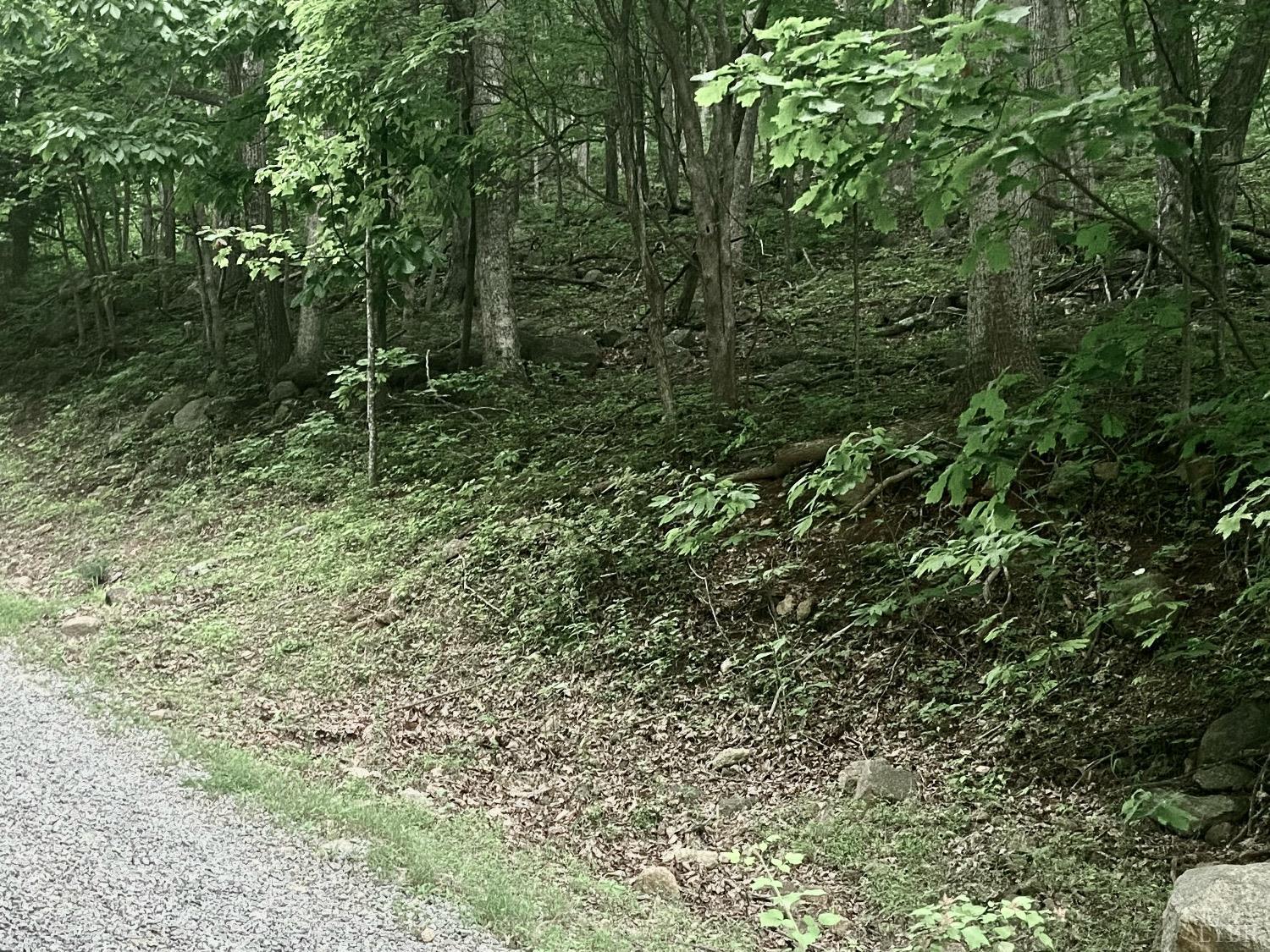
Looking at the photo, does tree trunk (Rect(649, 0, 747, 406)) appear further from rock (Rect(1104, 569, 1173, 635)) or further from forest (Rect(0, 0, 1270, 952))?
rock (Rect(1104, 569, 1173, 635))

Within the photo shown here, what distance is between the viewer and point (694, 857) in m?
Result: 4.74

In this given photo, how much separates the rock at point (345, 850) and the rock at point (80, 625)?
489cm

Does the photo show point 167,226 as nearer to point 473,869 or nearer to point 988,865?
point 473,869

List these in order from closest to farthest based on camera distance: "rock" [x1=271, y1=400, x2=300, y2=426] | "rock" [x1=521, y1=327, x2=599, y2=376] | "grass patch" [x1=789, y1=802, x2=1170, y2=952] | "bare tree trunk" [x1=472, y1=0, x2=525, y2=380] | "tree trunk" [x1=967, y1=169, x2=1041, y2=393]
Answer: "grass patch" [x1=789, y1=802, x2=1170, y2=952], "tree trunk" [x1=967, y1=169, x2=1041, y2=393], "bare tree trunk" [x1=472, y1=0, x2=525, y2=380], "rock" [x1=521, y1=327, x2=599, y2=376], "rock" [x1=271, y1=400, x2=300, y2=426]

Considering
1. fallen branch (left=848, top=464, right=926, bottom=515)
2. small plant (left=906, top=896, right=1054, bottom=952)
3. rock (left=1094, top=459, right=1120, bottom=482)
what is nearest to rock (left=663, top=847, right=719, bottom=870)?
small plant (left=906, top=896, right=1054, bottom=952)

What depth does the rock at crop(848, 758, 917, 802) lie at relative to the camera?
16.0 feet

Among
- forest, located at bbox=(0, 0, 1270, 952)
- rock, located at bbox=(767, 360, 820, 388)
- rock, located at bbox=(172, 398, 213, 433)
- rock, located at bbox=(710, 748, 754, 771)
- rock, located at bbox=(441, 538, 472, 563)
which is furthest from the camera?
rock, located at bbox=(172, 398, 213, 433)

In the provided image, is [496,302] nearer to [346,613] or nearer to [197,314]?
Answer: [346,613]

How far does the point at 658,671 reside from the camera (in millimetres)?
6434

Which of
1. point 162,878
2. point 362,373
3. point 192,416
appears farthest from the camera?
point 192,416

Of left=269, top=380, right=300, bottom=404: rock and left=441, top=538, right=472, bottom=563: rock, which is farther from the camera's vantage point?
left=269, top=380, right=300, bottom=404: rock

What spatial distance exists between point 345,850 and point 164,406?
11050 millimetres

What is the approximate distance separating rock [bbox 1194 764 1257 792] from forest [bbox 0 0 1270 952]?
0.01 m

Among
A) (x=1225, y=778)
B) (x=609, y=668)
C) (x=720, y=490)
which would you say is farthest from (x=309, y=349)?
(x=1225, y=778)
